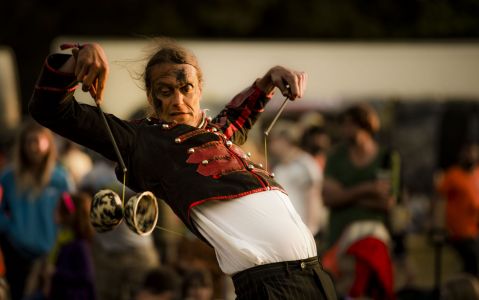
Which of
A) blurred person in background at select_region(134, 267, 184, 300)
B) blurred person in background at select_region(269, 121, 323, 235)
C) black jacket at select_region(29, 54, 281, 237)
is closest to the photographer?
black jacket at select_region(29, 54, 281, 237)

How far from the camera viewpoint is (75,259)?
7.95 metres

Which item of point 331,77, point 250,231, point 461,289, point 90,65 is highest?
point 331,77

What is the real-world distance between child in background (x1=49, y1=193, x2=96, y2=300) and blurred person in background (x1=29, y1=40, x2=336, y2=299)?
3.41m

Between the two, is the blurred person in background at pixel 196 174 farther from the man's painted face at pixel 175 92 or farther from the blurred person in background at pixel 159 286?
the blurred person in background at pixel 159 286

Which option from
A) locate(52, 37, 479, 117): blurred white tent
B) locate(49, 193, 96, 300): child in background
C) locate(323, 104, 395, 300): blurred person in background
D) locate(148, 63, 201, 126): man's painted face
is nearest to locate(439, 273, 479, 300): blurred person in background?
locate(323, 104, 395, 300): blurred person in background

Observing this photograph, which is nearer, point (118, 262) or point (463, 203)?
point (118, 262)

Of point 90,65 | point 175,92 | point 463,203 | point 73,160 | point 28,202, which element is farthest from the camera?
point 463,203

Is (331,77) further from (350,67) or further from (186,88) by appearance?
(186,88)

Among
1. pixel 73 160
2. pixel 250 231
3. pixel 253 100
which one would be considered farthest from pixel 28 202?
pixel 250 231

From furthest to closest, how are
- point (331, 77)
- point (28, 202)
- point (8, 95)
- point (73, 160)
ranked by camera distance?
point (8, 95) < point (331, 77) < point (73, 160) < point (28, 202)

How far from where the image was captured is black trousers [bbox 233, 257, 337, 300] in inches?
172

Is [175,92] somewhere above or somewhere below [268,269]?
above

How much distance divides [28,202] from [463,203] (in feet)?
19.0

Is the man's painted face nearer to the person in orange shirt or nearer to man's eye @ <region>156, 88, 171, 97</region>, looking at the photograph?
man's eye @ <region>156, 88, 171, 97</region>
